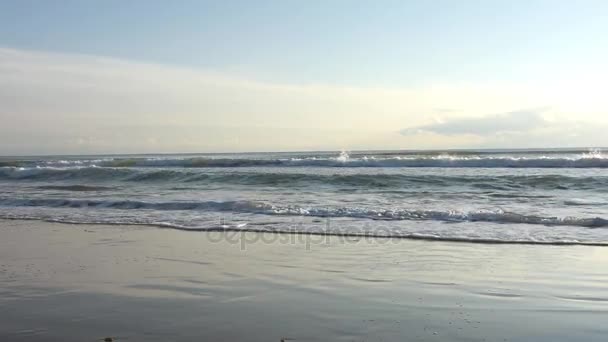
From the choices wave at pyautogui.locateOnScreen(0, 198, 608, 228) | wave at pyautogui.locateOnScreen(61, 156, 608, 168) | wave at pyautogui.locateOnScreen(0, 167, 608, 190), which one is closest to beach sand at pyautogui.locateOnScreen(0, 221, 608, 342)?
wave at pyautogui.locateOnScreen(0, 198, 608, 228)

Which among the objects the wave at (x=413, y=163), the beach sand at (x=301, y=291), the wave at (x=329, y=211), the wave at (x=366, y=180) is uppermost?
the wave at (x=413, y=163)

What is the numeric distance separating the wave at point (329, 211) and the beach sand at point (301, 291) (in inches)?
88.1

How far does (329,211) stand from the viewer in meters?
10.5

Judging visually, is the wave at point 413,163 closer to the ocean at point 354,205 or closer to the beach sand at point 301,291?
the ocean at point 354,205

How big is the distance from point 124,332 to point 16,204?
450 inches

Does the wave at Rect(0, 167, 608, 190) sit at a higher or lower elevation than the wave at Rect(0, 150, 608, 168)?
lower

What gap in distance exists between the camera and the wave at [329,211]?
29.6ft

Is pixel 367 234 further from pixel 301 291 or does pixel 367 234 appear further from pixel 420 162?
pixel 420 162

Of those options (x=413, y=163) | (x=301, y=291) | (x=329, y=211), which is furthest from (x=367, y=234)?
(x=413, y=163)

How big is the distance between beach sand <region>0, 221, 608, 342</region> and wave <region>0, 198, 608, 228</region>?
2.24 meters

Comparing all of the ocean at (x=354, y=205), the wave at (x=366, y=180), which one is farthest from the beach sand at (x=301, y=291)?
the wave at (x=366, y=180)

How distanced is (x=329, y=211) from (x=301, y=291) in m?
5.84

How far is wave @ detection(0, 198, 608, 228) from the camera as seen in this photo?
9.03m

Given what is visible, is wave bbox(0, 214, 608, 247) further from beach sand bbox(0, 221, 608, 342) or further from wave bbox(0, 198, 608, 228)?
wave bbox(0, 198, 608, 228)
